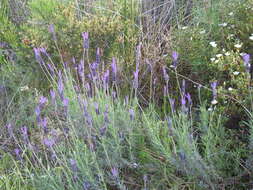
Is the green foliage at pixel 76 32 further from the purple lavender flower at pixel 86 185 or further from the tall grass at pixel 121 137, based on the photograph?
the purple lavender flower at pixel 86 185

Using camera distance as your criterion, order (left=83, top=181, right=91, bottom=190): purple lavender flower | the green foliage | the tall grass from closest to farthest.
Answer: (left=83, top=181, right=91, bottom=190): purple lavender flower
the tall grass
the green foliage

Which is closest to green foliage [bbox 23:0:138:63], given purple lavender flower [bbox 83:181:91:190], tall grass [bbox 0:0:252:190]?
tall grass [bbox 0:0:252:190]

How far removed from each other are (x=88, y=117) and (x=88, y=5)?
6.50 feet

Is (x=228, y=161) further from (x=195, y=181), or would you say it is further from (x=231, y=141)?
(x=195, y=181)

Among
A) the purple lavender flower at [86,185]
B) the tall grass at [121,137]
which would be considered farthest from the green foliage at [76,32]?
the purple lavender flower at [86,185]

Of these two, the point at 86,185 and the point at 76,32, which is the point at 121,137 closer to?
the point at 86,185

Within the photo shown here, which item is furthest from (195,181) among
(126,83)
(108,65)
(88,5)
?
(88,5)

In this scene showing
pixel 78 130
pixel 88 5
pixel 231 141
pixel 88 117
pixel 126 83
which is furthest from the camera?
pixel 88 5

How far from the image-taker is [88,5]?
146 inches

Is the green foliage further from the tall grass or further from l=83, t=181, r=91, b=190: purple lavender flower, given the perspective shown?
l=83, t=181, r=91, b=190: purple lavender flower

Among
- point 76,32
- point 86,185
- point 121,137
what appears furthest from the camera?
point 76,32

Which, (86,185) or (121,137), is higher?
(121,137)

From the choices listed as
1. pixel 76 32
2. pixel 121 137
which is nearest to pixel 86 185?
pixel 121 137

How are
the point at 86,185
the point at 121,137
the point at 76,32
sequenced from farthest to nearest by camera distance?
the point at 76,32 < the point at 121,137 < the point at 86,185
